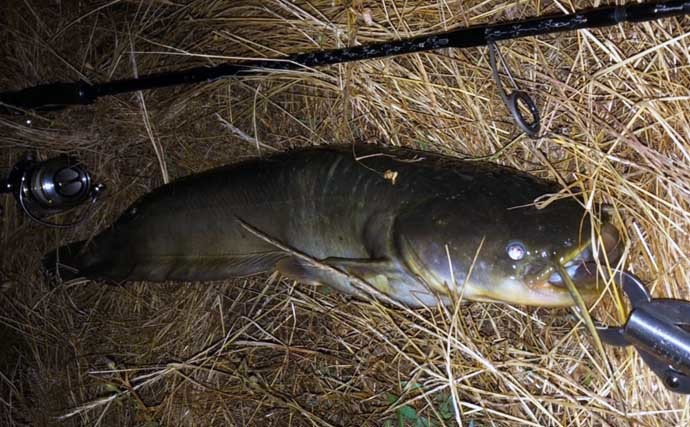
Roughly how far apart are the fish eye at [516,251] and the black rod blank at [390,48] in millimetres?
567

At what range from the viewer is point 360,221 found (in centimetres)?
188

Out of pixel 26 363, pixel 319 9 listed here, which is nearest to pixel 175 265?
pixel 319 9

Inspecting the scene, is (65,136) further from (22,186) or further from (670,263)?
(670,263)

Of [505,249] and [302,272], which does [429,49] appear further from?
[302,272]

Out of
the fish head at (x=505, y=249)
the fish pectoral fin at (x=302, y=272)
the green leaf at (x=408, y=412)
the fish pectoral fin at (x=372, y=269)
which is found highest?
the fish head at (x=505, y=249)

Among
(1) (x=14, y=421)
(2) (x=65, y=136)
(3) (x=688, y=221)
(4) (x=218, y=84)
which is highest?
(3) (x=688, y=221)

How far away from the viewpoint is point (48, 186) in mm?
2631

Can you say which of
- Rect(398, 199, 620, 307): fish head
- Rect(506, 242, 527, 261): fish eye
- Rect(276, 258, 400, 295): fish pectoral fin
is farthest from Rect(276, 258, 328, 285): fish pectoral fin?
Rect(506, 242, 527, 261): fish eye

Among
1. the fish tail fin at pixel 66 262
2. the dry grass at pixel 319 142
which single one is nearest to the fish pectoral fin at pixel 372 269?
the dry grass at pixel 319 142

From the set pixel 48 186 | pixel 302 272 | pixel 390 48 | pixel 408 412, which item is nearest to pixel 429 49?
pixel 390 48

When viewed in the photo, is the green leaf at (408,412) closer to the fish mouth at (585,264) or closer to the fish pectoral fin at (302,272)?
the fish pectoral fin at (302,272)

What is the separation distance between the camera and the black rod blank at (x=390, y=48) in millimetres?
1436

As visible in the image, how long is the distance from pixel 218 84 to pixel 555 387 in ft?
5.64

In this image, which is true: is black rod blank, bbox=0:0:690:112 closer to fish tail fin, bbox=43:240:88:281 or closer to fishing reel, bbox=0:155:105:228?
fishing reel, bbox=0:155:105:228
